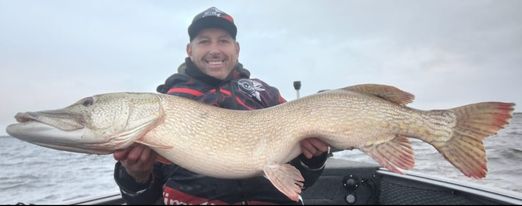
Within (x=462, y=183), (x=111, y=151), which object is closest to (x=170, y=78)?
(x=111, y=151)

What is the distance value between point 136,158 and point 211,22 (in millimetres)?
1432

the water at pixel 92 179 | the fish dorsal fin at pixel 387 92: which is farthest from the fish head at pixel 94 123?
the water at pixel 92 179

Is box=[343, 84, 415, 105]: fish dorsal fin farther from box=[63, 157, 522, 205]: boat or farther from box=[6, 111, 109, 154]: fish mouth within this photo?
box=[6, 111, 109, 154]: fish mouth

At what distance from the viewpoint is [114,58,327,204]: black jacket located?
266 cm

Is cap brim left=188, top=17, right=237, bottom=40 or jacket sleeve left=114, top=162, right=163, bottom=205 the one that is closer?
jacket sleeve left=114, top=162, right=163, bottom=205

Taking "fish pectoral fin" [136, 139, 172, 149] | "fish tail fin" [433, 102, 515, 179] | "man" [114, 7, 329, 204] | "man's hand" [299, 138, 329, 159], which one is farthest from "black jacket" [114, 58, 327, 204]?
"fish tail fin" [433, 102, 515, 179]

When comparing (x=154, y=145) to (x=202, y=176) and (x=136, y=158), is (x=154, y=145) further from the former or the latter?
(x=202, y=176)

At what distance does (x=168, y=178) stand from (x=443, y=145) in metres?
1.93

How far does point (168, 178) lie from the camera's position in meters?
2.87

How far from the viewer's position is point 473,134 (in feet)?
7.50

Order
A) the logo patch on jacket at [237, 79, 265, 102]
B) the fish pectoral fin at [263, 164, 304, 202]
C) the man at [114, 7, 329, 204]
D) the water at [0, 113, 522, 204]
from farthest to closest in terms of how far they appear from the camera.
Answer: the water at [0, 113, 522, 204], the logo patch on jacket at [237, 79, 265, 102], the man at [114, 7, 329, 204], the fish pectoral fin at [263, 164, 304, 202]

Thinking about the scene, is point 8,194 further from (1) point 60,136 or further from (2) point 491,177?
(2) point 491,177

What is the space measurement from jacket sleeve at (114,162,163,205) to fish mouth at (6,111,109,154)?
53cm

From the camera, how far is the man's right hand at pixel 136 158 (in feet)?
7.73
